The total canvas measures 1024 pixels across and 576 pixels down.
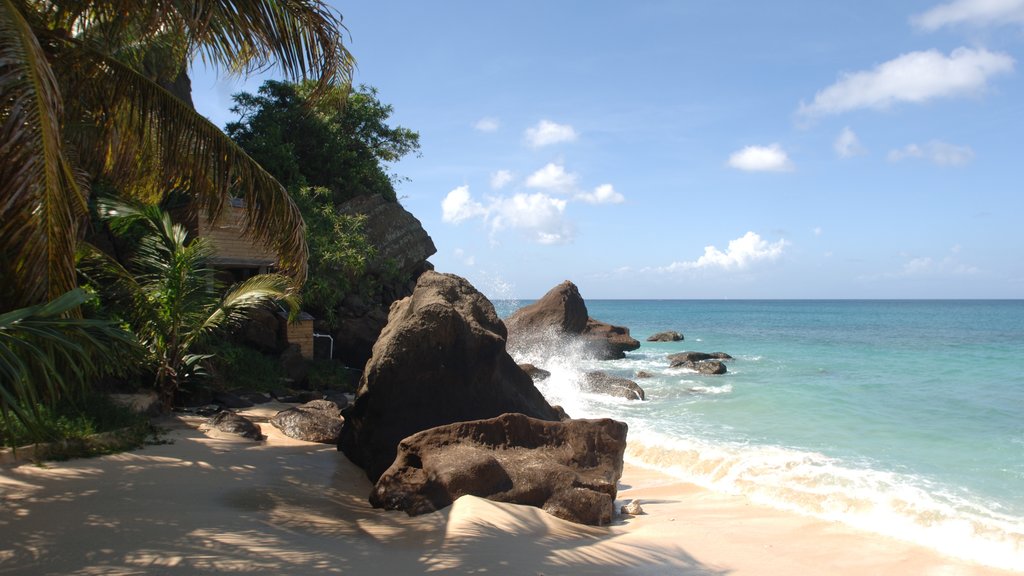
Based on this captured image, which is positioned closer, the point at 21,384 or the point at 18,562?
the point at 21,384

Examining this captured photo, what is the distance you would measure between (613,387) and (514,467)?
433 inches

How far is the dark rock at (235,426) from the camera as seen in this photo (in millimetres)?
9281

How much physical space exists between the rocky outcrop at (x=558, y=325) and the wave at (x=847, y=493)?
17.9 m

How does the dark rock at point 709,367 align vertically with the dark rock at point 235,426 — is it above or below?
below

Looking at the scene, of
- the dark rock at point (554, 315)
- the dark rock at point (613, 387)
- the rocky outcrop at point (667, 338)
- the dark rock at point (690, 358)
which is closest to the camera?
the dark rock at point (613, 387)

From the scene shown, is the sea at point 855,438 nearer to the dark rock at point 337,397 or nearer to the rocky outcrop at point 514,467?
the rocky outcrop at point 514,467

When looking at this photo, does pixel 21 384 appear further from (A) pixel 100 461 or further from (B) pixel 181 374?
(B) pixel 181 374

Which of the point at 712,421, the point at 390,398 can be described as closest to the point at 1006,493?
the point at 712,421

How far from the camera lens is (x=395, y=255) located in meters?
21.6

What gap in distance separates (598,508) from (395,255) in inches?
618

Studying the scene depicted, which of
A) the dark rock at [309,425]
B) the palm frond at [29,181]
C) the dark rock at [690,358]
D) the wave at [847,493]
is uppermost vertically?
the palm frond at [29,181]

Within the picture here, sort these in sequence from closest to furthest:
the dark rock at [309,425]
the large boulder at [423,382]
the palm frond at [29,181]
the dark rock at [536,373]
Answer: the palm frond at [29,181] → the large boulder at [423,382] → the dark rock at [309,425] → the dark rock at [536,373]

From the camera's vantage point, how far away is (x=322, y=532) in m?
5.66

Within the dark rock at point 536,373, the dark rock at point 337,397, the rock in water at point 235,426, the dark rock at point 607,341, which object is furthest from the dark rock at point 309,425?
the dark rock at point 607,341
